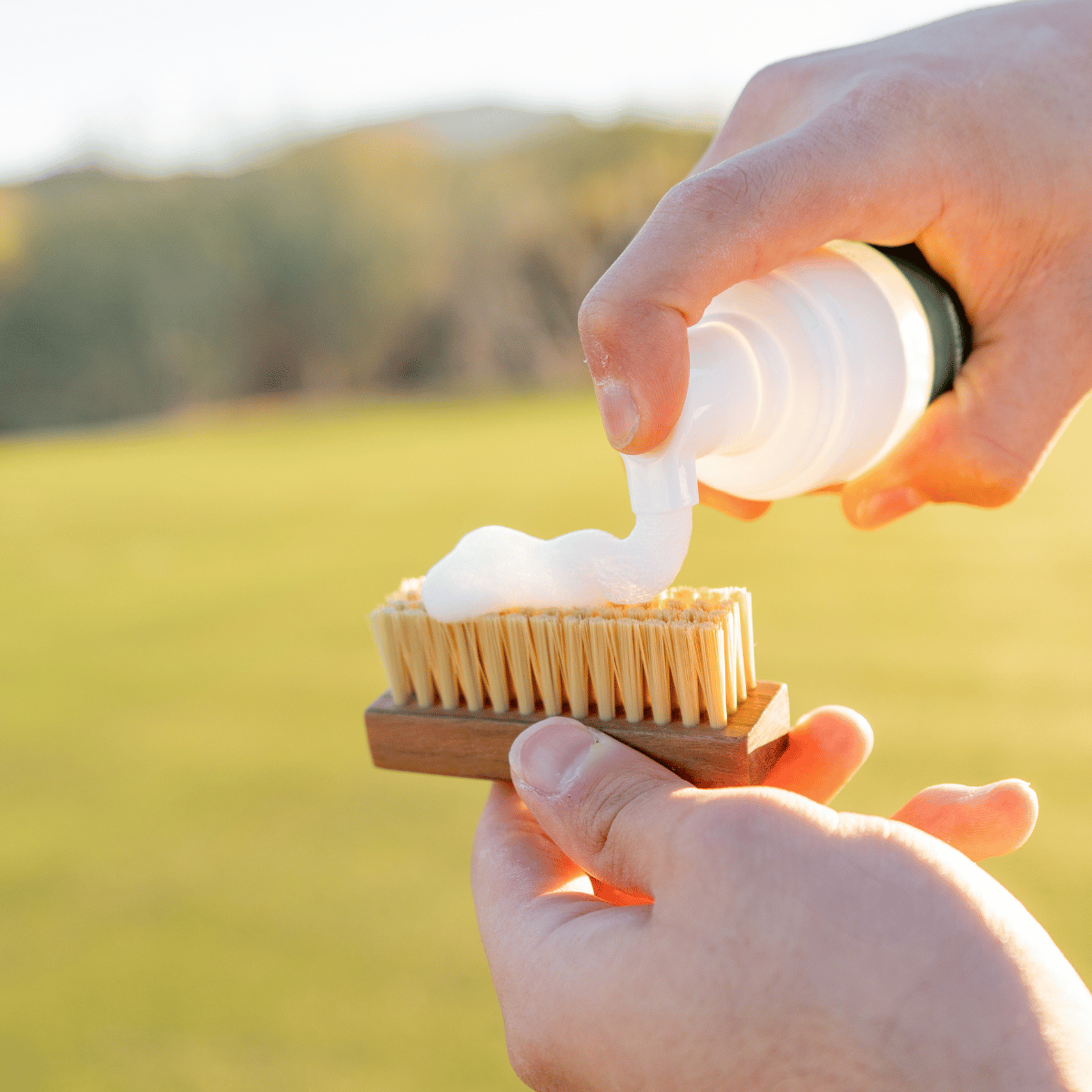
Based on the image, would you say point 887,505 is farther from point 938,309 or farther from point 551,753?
point 551,753

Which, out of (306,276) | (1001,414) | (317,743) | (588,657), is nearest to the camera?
(588,657)

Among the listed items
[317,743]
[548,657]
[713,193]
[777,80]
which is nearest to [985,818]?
[548,657]

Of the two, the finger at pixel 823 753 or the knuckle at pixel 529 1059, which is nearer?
the knuckle at pixel 529 1059

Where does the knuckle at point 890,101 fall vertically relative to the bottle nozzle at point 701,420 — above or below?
above

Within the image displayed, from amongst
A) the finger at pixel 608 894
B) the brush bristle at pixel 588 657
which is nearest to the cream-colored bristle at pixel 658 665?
the brush bristle at pixel 588 657

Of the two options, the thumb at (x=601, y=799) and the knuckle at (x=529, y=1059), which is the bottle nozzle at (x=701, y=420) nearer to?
the thumb at (x=601, y=799)

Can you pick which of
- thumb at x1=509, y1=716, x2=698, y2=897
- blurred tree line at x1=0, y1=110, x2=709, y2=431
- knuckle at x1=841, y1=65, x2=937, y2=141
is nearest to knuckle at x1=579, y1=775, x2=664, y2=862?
thumb at x1=509, y1=716, x2=698, y2=897

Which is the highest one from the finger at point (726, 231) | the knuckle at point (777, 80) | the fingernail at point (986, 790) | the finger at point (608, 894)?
the knuckle at point (777, 80)
